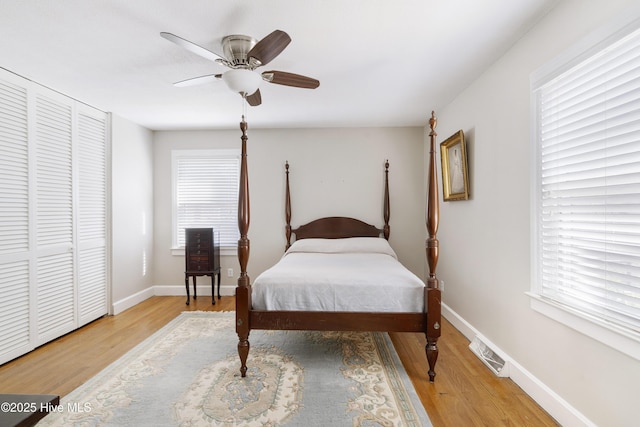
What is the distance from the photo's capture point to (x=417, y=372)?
2293 mm

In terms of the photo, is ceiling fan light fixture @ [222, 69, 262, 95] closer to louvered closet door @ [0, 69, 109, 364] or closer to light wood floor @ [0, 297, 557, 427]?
louvered closet door @ [0, 69, 109, 364]

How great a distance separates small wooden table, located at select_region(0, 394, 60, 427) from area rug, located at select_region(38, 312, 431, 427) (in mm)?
968

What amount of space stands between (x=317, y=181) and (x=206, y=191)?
1.70m

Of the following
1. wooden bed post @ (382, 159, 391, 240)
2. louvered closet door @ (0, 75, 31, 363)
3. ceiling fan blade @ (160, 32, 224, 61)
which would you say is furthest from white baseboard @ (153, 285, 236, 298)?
ceiling fan blade @ (160, 32, 224, 61)

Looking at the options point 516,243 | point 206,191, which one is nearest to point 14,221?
point 206,191

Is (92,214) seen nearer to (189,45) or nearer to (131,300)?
(131,300)

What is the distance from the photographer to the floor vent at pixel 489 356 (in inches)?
87.5

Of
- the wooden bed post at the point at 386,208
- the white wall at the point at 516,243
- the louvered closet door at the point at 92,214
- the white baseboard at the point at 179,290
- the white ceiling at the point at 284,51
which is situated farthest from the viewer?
the white baseboard at the point at 179,290

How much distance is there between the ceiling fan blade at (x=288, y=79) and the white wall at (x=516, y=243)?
58.3 inches

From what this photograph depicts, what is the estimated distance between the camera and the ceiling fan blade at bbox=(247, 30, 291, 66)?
1676mm

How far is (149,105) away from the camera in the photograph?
3408mm

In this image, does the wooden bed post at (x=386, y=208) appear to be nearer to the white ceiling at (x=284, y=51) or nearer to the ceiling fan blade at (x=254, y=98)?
the white ceiling at (x=284, y=51)

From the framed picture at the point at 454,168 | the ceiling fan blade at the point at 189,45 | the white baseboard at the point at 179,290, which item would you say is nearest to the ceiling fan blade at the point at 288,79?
the ceiling fan blade at the point at 189,45

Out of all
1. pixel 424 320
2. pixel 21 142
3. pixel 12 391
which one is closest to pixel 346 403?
pixel 424 320
